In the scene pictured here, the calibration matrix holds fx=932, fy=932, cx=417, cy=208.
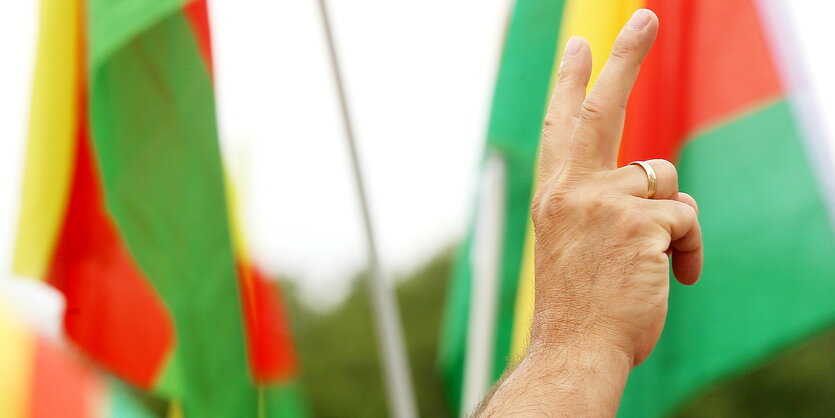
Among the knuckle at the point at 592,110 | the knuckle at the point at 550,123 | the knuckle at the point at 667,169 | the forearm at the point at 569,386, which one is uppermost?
the knuckle at the point at 592,110

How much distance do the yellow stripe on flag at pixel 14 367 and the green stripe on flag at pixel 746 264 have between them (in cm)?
174

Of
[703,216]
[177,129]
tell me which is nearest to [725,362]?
[703,216]

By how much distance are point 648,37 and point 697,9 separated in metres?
1.51

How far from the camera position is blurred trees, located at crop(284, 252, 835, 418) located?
43.5 feet

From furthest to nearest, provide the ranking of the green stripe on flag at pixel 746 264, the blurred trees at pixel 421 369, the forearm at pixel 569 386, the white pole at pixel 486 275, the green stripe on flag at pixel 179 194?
the blurred trees at pixel 421 369 → the white pole at pixel 486 275 → the green stripe on flag at pixel 179 194 → the green stripe on flag at pixel 746 264 → the forearm at pixel 569 386

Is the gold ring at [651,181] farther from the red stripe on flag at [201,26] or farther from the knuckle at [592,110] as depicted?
the red stripe on flag at [201,26]

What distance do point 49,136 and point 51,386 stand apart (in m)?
0.75

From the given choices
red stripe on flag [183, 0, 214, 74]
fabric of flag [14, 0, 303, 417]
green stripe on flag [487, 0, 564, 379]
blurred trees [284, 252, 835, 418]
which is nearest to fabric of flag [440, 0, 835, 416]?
green stripe on flag [487, 0, 564, 379]

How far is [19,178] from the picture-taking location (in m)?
2.82

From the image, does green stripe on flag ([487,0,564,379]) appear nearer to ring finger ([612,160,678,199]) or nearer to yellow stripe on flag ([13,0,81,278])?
yellow stripe on flag ([13,0,81,278])

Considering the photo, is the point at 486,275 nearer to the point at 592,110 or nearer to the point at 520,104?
the point at 520,104

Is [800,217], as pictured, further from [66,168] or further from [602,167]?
[66,168]

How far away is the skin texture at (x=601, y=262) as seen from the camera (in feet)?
3.45

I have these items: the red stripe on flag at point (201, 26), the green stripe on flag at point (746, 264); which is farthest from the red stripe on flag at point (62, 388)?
the green stripe on flag at point (746, 264)
